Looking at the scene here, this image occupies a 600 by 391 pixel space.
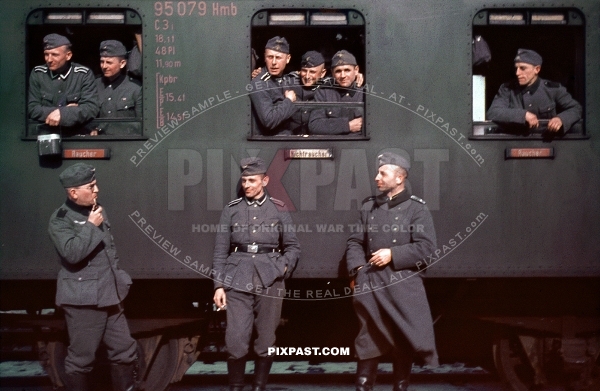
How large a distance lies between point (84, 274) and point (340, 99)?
236 cm

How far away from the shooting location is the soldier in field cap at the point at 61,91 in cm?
628

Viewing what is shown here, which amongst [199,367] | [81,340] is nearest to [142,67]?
[81,340]

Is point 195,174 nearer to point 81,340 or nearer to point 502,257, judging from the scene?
point 81,340

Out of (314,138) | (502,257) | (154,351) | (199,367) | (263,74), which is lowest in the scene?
(199,367)

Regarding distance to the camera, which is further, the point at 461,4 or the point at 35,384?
the point at 35,384

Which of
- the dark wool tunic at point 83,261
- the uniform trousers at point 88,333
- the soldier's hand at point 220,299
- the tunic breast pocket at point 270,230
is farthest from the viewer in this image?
the tunic breast pocket at point 270,230

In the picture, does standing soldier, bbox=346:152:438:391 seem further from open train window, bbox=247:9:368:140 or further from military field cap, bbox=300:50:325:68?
military field cap, bbox=300:50:325:68

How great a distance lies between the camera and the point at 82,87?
641cm

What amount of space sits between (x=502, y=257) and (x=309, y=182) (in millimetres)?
1633

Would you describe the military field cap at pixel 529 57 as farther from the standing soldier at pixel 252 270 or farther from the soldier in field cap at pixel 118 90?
the soldier in field cap at pixel 118 90

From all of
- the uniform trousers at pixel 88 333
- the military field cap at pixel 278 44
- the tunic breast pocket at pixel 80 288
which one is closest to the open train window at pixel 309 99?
the military field cap at pixel 278 44

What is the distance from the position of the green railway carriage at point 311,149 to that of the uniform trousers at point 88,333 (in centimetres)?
49

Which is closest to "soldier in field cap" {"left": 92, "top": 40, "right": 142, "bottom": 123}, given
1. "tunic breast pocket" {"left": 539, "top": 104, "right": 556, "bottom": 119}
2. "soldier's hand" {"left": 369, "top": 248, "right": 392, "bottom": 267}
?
"soldier's hand" {"left": 369, "top": 248, "right": 392, "bottom": 267}

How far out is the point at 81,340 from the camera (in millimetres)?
5840
